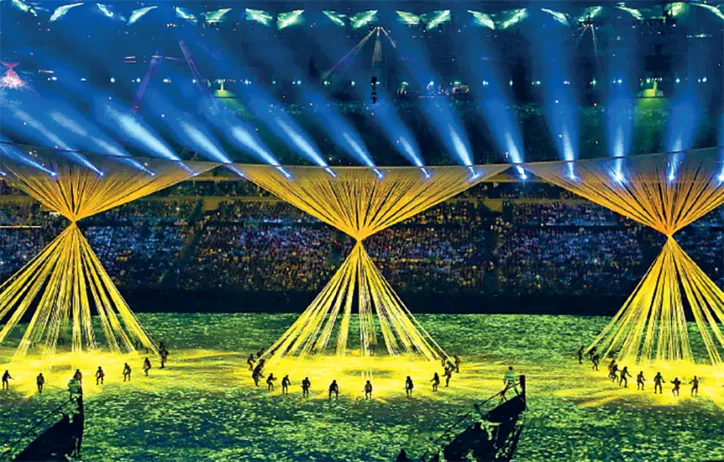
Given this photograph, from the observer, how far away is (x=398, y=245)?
1725 inches

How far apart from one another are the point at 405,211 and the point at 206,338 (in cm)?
857

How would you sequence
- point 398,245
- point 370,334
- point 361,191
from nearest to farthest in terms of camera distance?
1. point 361,191
2. point 370,334
3. point 398,245

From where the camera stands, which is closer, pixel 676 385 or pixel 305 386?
pixel 676 385

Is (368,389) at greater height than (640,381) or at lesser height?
lesser

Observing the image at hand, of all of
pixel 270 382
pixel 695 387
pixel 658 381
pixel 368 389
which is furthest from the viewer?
pixel 270 382

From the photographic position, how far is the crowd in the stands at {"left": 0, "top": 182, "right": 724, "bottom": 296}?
1598 inches

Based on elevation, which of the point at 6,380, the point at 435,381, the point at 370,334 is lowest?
the point at 6,380

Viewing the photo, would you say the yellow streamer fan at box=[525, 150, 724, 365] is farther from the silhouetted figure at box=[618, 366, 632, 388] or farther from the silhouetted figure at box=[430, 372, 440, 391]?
the silhouetted figure at box=[430, 372, 440, 391]

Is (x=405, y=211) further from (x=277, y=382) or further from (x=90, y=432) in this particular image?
(x=90, y=432)

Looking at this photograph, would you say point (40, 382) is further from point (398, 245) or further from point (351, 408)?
point (398, 245)

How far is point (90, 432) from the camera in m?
22.2

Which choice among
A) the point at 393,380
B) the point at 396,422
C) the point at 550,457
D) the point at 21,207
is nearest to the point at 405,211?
the point at 393,380

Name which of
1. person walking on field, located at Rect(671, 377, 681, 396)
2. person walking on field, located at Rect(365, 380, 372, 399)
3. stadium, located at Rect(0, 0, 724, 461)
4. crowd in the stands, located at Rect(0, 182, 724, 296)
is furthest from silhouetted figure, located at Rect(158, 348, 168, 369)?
person walking on field, located at Rect(671, 377, 681, 396)

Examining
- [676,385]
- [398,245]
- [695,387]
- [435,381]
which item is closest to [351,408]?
[435,381]
